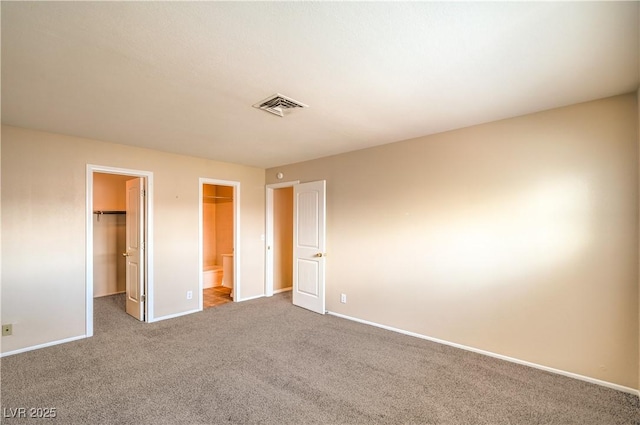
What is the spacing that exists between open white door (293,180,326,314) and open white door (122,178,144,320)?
2.26m

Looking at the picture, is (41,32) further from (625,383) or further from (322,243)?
(625,383)

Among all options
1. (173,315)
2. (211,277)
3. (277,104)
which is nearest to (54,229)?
(173,315)

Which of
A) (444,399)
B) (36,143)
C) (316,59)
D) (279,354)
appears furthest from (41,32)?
(444,399)

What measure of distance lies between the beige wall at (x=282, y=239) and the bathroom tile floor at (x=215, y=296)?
94 cm

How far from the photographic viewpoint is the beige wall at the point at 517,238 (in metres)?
2.41

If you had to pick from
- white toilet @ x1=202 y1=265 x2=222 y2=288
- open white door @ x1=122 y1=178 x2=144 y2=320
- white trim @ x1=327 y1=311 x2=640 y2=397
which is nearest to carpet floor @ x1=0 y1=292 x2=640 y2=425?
white trim @ x1=327 y1=311 x2=640 y2=397

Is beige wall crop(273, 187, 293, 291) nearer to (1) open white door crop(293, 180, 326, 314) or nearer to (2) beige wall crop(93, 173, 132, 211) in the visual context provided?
(1) open white door crop(293, 180, 326, 314)

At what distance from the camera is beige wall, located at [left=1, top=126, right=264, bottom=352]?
10.2 ft

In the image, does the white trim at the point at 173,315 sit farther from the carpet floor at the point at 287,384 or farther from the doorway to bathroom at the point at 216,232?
the doorway to bathroom at the point at 216,232

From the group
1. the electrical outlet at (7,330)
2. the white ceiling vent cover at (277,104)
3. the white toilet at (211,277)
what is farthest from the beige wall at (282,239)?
the electrical outlet at (7,330)

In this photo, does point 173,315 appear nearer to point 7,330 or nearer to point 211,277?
point 7,330

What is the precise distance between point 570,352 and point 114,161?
5.40 m

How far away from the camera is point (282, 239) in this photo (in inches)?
232

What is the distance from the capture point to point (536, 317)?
275cm
